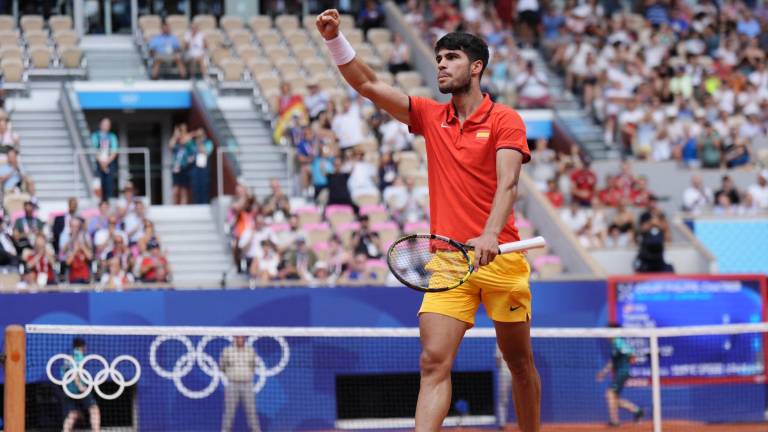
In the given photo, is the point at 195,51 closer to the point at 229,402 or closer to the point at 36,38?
the point at 36,38

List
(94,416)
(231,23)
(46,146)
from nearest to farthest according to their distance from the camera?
(94,416) → (46,146) → (231,23)

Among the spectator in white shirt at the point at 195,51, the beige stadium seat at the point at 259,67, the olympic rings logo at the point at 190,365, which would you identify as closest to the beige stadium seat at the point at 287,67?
the beige stadium seat at the point at 259,67

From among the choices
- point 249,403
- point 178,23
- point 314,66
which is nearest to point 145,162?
point 314,66

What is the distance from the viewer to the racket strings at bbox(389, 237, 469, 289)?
309 inches

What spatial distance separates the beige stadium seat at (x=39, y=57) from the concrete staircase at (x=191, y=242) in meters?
4.50

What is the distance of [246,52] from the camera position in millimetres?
25094

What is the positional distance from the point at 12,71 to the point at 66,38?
5.70 ft

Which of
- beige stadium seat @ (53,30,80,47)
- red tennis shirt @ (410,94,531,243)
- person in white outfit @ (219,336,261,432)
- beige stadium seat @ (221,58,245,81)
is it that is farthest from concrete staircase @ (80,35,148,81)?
red tennis shirt @ (410,94,531,243)

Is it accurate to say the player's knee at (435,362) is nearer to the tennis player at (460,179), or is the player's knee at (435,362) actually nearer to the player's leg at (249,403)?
the tennis player at (460,179)

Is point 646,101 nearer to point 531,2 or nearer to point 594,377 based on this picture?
point 531,2

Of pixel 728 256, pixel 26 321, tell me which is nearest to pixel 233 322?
pixel 26 321

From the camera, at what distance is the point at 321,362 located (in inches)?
653

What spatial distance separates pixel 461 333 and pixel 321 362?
345 inches

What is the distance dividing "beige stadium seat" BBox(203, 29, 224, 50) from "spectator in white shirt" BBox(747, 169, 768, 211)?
9459 millimetres
